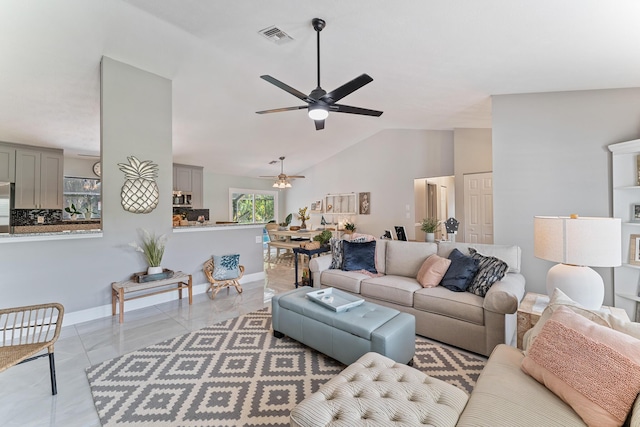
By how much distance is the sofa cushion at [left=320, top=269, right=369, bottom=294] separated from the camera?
3.35 m

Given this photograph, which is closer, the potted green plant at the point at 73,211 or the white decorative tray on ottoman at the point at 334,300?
the white decorative tray on ottoman at the point at 334,300

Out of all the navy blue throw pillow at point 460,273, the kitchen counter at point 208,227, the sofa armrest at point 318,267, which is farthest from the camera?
the kitchen counter at point 208,227

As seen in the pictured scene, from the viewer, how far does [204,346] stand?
2.62 m

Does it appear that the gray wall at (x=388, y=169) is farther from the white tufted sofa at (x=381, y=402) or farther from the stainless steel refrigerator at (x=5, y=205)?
the stainless steel refrigerator at (x=5, y=205)

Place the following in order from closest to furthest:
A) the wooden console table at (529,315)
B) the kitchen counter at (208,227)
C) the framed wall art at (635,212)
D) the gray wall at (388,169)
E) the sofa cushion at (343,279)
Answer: the wooden console table at (529,315) < the framed wall art at (635,212) < the sofa cushion at (343,279) < the kitchen counter at (208,227) < the gray wall at (388,169)

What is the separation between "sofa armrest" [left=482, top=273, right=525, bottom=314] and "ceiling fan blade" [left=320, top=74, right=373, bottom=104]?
2110mm

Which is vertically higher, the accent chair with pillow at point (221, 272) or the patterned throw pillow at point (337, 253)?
the patterned throw pillow at point (337, 253)

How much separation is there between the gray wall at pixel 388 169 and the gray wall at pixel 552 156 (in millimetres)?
2305

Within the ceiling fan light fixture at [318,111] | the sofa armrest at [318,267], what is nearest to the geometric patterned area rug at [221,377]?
the sofa armrest at [318,267]

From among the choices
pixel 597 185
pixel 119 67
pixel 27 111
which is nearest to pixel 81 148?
pixel 27 111

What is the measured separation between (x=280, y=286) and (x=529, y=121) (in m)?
4.33

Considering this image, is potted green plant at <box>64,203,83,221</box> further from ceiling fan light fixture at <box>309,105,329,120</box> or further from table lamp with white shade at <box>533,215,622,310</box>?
Answer: table lamp with white shade at <box>533,215,622,310</box>

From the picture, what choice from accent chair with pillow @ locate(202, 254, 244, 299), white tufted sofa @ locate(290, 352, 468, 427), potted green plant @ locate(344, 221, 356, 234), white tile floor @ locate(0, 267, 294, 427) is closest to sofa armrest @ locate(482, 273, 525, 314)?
white tufted sofa @ locate(290, 352, 468, 427)

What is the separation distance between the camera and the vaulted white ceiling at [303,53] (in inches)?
89.0
